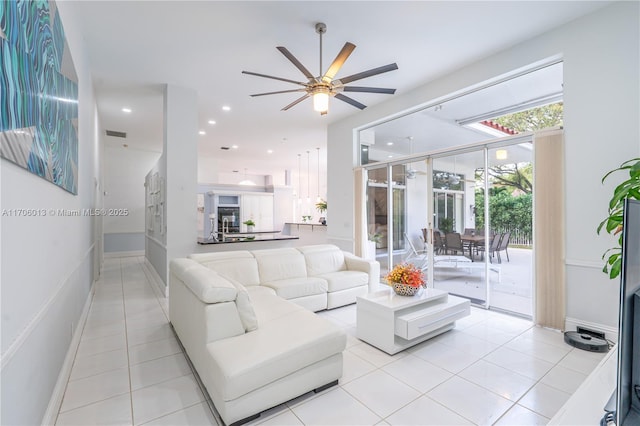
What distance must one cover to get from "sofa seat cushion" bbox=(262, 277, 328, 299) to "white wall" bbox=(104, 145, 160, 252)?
7.29 meters

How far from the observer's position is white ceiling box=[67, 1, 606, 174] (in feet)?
9.87

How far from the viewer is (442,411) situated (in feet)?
6.47

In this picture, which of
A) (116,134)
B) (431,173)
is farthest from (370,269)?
(116,134)

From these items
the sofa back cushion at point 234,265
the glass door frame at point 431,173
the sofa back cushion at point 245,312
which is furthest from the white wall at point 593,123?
the sofa back cushion at point 234,265

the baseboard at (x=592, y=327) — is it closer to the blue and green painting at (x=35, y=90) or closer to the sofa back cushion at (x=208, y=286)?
the sofa back cushion at (x=208, y=286)

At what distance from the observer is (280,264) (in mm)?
4109

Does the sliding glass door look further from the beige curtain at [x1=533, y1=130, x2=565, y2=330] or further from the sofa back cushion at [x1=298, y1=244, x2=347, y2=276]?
the sofa back cushion at [x1=298, y1=244, x2=347, y2=276]

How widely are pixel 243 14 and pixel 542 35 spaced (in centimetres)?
347

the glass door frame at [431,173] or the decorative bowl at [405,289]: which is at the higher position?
the glass door frame at [431,173]

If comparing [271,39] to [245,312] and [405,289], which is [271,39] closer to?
[245,312]

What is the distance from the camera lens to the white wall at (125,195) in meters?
8.70

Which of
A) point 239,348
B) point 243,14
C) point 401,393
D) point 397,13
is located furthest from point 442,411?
point 243,14

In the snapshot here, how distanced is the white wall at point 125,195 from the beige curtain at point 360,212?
705cm

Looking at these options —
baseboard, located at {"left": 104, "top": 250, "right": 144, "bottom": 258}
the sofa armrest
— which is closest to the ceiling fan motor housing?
the sofa armrest
